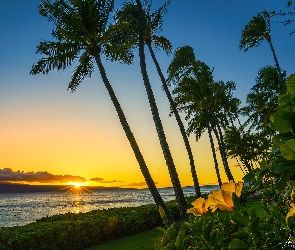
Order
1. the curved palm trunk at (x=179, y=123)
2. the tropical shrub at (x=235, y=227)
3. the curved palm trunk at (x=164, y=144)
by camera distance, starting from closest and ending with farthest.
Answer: the tropical shrub at (x=235, y=227) < the curved palm trunk at (x=164, y=144) < the curved palm trunk at (x=179, y=123)

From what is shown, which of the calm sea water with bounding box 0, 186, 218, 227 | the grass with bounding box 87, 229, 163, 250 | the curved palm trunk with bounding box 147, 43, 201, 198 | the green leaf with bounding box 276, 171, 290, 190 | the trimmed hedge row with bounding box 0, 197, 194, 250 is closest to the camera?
the green leaf with bounding box 276, 171, 290, 190

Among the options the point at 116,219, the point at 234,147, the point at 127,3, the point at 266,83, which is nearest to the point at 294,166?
the point at 116,219

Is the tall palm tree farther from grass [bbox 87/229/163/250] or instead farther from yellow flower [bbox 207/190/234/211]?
yellow flower [bbox 207/190/234/211]

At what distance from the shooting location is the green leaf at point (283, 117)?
0.86 m

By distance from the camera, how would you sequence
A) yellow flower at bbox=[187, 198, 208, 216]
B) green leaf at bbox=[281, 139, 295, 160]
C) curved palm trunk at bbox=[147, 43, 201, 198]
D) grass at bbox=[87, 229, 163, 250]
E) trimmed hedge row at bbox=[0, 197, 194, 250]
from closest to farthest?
green leaf at bbox=[281, 139, 295, 160] → yellow flower at bbox=[187, 198, 208, 216] → trimmed hedge row at bbox=[0, 197, 194, 250] → grass at bbox=[87, 229, 163, 250] → curved palm trunk at bbox=[147, 43, 201, 198]

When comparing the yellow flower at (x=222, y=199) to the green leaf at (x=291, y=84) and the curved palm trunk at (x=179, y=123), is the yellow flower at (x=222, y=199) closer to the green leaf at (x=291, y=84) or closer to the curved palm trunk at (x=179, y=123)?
the green leaf at (x=291, y=84)

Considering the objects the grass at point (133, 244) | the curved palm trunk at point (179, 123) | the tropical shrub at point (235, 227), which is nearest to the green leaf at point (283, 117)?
the tropical shrub at point (235, 227)

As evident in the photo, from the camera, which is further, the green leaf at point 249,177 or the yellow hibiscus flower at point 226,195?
the yellow hibiscus flower at point 226,195

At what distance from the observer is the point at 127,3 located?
17.1 metres

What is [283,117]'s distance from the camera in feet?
2.83

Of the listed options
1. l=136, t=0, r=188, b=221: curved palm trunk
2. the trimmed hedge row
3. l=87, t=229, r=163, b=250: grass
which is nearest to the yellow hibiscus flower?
l=87, t=229, r=163, b=250: grass

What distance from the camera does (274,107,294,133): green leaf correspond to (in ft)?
2.81

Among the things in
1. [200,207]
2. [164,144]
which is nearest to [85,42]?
Result: [164,144]

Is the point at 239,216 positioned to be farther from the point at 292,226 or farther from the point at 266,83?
the point at 266,83
